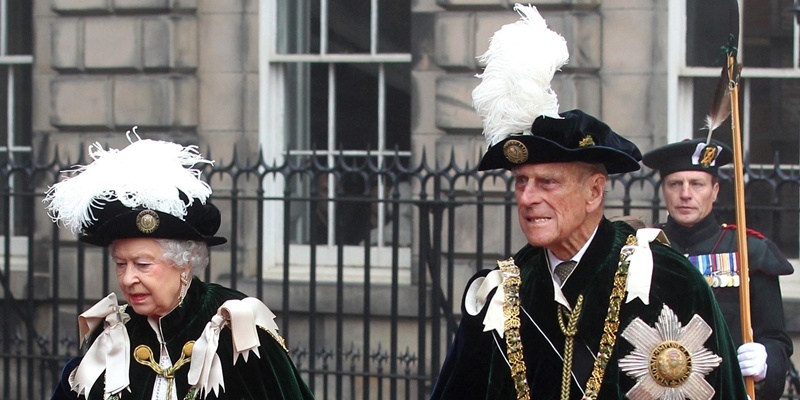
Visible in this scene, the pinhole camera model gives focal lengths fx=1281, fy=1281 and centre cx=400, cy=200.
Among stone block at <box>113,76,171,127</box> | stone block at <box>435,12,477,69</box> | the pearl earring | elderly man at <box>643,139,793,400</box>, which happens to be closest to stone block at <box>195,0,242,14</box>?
stone block at <box>113,76,171,127</box>

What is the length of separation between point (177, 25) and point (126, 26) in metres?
0.36

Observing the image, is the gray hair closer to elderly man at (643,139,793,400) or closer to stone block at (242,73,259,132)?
elderly man at (643,139,793,400)

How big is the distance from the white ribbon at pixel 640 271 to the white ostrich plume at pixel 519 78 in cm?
45

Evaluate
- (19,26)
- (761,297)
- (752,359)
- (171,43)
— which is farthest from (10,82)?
(752,359)

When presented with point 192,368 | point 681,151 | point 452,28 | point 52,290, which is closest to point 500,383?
point 192,368

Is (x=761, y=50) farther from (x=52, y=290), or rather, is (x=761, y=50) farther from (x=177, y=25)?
(x=52, y=290)

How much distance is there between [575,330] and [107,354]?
1.55 m

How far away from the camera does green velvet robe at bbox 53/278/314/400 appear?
412cm

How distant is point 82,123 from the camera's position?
854cm

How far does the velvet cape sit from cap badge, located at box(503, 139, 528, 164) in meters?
1.89

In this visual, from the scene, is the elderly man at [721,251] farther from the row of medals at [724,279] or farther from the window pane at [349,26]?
the window pane at [349,26]

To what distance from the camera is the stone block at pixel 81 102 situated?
27.9 ft

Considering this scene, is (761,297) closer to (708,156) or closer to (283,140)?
(708,156)

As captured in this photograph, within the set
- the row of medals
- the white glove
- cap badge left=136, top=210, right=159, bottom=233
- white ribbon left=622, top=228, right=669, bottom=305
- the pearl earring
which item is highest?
cap badge left=136, top=210, right=159, bottom=233
